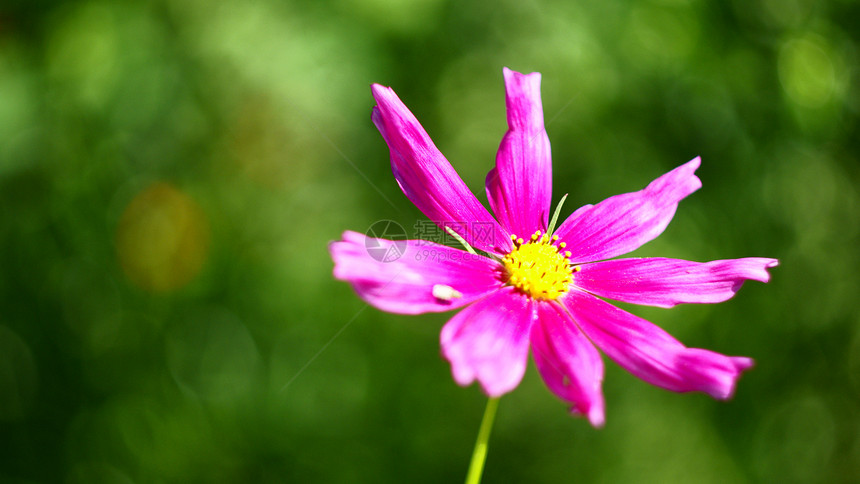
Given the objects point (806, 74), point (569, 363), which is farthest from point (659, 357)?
point (806, 74)

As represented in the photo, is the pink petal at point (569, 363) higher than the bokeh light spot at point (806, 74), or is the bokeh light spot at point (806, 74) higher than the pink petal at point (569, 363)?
the pink petal at point (569, 363)

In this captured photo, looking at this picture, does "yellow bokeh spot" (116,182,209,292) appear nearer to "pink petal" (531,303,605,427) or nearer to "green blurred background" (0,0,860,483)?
"green blurred background" (0,0,860,483)

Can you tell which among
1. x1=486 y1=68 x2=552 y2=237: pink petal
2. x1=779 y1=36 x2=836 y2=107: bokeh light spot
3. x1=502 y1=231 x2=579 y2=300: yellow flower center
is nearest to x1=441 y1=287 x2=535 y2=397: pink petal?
x1=502 y1=231 x2=579 y2=300: yellow flower center

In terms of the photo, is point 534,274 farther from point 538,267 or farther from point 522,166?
point 522,166

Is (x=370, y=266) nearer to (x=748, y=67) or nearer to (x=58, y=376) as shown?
(x=58, y=376)

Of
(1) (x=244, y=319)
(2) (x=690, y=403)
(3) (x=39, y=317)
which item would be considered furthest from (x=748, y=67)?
(3) (x=39, y=317)

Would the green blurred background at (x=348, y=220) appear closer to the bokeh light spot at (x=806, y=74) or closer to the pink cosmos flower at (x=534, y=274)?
the bokeh light spot at (x=806, y=74)

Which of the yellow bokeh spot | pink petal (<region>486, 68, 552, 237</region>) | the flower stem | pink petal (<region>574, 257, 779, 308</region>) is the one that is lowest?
pink petal (<region>574, 257, 779, 308</region>)

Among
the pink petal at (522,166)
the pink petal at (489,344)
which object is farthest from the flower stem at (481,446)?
the pink petal at (522,166)
